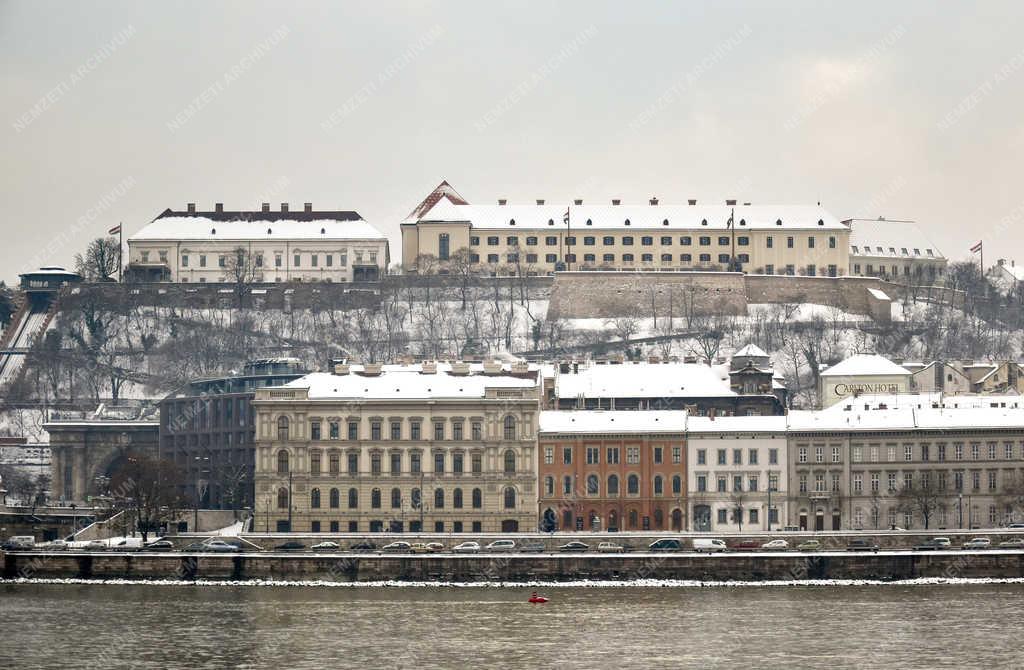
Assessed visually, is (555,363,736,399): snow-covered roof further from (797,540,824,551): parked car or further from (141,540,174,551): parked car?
(141,540,174,551): parked car

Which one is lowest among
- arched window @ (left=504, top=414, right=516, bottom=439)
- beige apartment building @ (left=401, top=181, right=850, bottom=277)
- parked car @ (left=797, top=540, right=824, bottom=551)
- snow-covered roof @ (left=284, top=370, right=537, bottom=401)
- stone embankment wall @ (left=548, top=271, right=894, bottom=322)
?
parked car @ (left=797, top=540, right=824, bottom=551)

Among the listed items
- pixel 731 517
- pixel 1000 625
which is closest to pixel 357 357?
pixel 731 517

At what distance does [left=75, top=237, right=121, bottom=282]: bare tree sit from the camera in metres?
171

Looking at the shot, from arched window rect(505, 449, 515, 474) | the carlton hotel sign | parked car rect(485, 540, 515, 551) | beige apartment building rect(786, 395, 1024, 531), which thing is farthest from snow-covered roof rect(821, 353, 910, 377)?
parked car rect(485, 540, 515, 551)

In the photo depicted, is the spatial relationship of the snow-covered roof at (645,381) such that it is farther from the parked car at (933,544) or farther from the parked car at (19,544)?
the parked car at (19,544)

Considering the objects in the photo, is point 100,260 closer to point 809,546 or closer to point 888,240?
point 888,240

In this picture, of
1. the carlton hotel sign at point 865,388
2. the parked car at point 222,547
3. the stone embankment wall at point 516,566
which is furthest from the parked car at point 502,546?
the carlton hotel sign at point 865,388

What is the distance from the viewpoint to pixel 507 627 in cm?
7594

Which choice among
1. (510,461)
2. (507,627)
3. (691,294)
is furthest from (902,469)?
(691,294)

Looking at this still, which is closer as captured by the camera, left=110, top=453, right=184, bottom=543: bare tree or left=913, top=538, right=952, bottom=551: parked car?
left=913, top=538, right=952, bottom=551: parked car

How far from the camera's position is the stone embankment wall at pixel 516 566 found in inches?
3413

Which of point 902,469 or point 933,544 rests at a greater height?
point 902,469

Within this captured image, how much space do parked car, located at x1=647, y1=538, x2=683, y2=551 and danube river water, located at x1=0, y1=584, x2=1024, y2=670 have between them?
15.7 ft

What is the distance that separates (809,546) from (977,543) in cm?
582
